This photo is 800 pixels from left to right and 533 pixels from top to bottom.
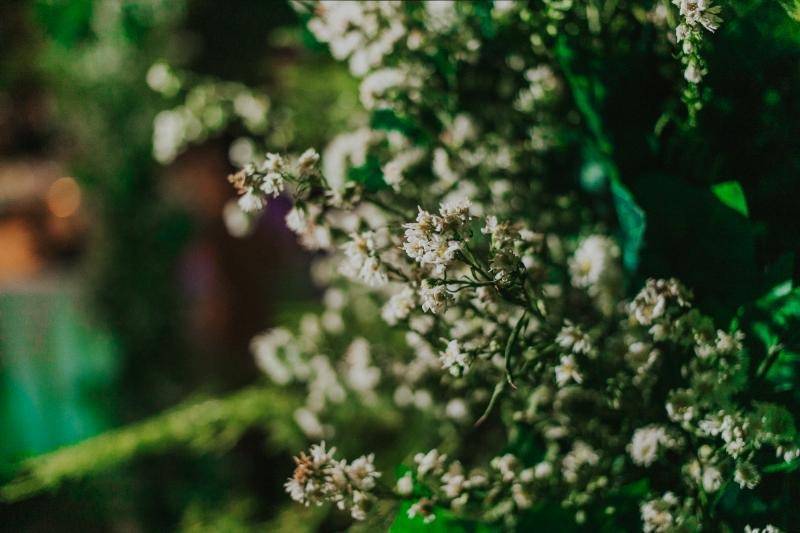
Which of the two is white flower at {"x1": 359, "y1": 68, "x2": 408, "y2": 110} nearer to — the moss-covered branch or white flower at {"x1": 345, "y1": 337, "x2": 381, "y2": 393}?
white flower at {"x1": 345, "y1": 337, "x2": 381, "y2": 393}

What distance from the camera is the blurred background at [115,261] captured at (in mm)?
1642

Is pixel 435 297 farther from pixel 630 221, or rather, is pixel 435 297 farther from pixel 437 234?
pixel 630 221

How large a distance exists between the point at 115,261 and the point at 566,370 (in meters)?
1.51

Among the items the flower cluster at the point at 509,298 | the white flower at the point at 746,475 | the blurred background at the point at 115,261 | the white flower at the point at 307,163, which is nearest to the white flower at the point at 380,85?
the flower cluster at the point at 509,298

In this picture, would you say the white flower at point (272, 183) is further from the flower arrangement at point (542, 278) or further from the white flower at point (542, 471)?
the white flower at point (542, 471)

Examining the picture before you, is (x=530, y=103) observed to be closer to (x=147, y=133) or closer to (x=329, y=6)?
(x=329, y=6)

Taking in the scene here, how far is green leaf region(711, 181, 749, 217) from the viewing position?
1.46 ft

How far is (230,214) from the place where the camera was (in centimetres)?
77

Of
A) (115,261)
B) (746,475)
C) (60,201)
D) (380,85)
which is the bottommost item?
(746,475)

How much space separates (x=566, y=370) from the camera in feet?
1.43

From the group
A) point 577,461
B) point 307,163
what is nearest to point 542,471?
point 577,461

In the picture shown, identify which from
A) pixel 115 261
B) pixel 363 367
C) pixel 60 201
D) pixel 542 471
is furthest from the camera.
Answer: pixel 60 201

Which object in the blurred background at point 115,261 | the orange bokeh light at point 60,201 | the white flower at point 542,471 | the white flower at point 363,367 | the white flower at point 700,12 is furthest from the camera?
the orange bokeh light at point 60,201

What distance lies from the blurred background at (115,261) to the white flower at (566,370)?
95 centimetres
